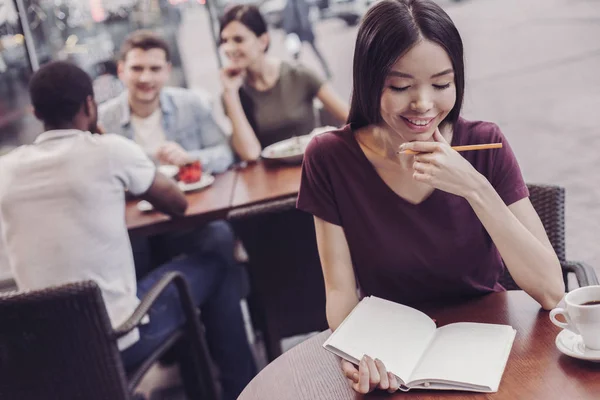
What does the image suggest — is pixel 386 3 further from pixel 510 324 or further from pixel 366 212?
pixel 510 324

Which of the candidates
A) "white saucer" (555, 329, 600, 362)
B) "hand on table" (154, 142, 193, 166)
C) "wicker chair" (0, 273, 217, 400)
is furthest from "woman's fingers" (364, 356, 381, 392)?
"hand on table" (154, 142, 193, 166)

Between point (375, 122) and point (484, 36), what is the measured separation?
8.65 metres

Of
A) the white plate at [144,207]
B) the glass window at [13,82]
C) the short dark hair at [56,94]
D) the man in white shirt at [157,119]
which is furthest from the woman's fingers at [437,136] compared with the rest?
the glass window at [13,82]

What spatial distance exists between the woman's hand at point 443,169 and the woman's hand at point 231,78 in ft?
7.28

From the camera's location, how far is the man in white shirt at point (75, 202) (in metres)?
2.09

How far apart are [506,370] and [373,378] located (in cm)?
23

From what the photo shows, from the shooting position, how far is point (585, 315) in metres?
1.04

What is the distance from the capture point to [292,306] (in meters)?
2.35

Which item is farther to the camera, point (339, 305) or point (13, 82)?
point (13, 82)

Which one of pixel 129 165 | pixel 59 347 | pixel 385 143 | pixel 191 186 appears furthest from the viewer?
pixel 191 186

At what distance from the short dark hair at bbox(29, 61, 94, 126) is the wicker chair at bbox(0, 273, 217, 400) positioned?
2.32 ft

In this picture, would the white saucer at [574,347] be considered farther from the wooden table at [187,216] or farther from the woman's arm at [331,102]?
the woman's arm at [331,102]

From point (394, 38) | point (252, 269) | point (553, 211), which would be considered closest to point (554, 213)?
point (553, 211)

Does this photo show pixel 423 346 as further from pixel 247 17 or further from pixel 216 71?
pixel 216 71
